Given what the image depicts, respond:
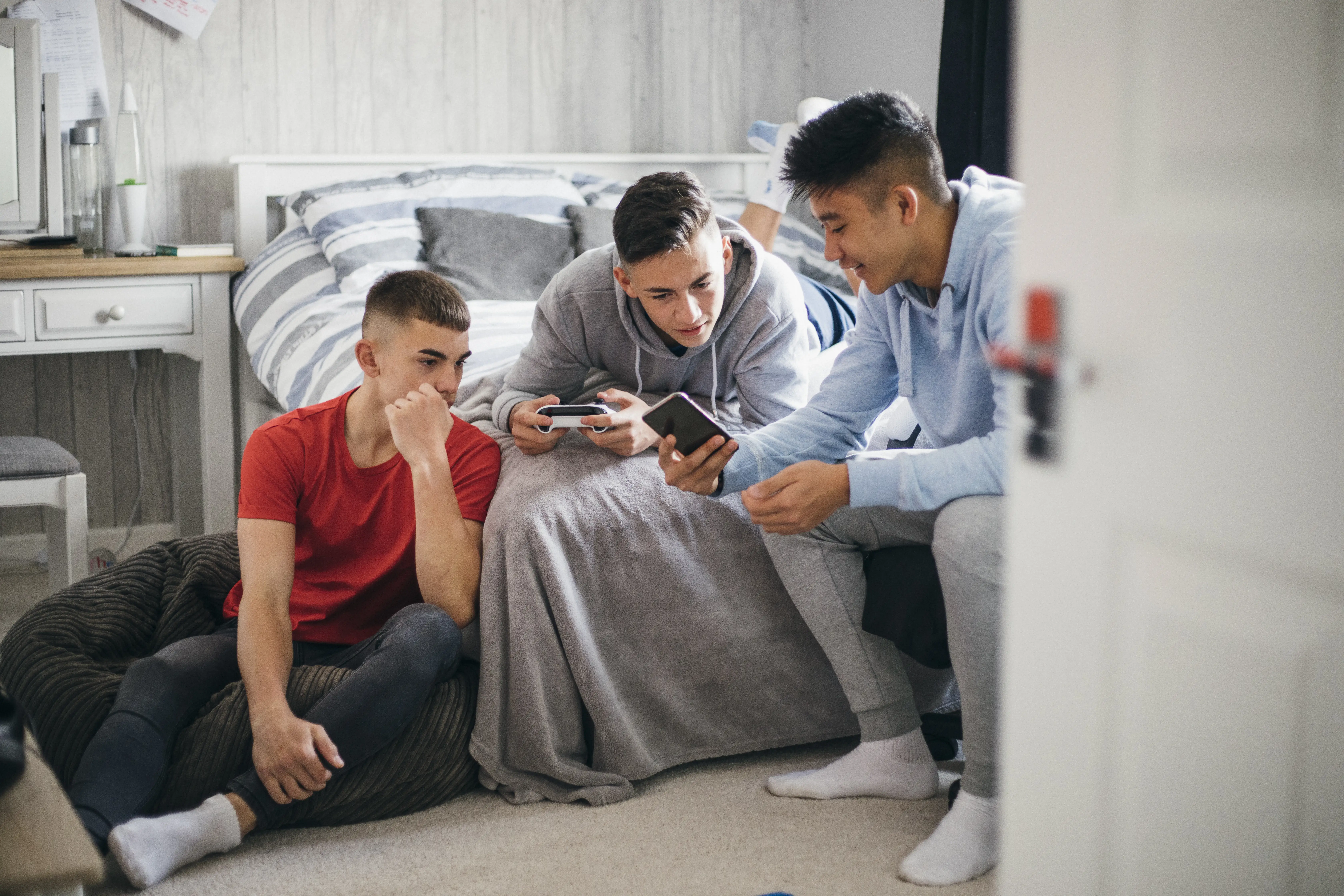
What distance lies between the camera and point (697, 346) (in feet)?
5.66

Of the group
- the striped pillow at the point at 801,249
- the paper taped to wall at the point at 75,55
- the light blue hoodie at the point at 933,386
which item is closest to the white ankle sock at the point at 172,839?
the light blue hoodie at the point at 933,386

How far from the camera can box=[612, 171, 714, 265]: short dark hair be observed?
1583 mm

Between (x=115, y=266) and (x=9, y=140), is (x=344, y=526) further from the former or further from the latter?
(x=9, y=140)

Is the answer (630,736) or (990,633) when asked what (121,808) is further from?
(990,633)

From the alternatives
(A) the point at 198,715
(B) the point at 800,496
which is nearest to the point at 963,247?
(B) the point at 800,496

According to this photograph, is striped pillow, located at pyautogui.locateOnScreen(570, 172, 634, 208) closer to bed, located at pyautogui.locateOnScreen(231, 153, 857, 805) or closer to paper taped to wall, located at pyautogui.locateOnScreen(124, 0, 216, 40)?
paper taped to wall, located at pyautogui.locateOnScreen(124, 0, 216, 40)

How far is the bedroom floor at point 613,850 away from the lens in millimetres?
1279

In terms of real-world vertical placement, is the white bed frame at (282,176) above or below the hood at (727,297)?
above

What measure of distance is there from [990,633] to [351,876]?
76cm

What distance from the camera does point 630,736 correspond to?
1523 mm

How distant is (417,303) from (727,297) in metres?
0.47

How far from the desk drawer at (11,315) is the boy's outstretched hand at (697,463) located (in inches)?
64.6

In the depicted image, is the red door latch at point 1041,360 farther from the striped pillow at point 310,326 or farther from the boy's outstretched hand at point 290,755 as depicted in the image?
the striped pillow at point 310,326

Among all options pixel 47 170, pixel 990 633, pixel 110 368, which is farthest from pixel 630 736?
pixel 47 170
